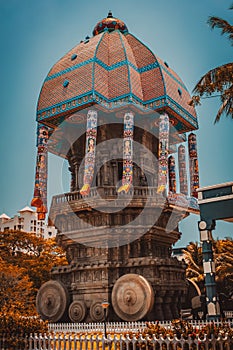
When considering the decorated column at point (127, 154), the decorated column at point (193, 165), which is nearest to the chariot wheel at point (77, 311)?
the decorated column at point (127, 154)

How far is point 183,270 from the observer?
2728cm

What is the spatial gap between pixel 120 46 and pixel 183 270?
53.7ft

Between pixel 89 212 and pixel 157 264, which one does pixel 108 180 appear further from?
pixel 157 264

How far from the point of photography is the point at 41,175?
2884 cm

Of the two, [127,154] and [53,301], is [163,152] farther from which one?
[53,301]

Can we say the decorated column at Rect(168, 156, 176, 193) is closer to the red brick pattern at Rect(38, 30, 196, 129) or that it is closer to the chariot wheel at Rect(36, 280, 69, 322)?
the red brick pattern at Rect(38, 30, 196, 129)

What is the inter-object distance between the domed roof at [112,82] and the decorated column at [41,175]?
1.16 metres

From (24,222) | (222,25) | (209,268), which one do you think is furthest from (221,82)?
(24,222)

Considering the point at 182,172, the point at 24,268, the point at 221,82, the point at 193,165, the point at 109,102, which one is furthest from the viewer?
the point at 24,268

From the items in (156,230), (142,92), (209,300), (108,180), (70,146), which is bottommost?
(209,300)

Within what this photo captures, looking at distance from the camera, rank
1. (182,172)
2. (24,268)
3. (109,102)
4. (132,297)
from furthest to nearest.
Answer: (24,268)
(182,172)
(109,102)
(132,297)

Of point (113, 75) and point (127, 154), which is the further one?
point (113, 75)

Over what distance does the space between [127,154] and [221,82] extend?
1057cm

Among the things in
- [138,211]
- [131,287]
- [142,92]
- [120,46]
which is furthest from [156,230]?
[120,46]
